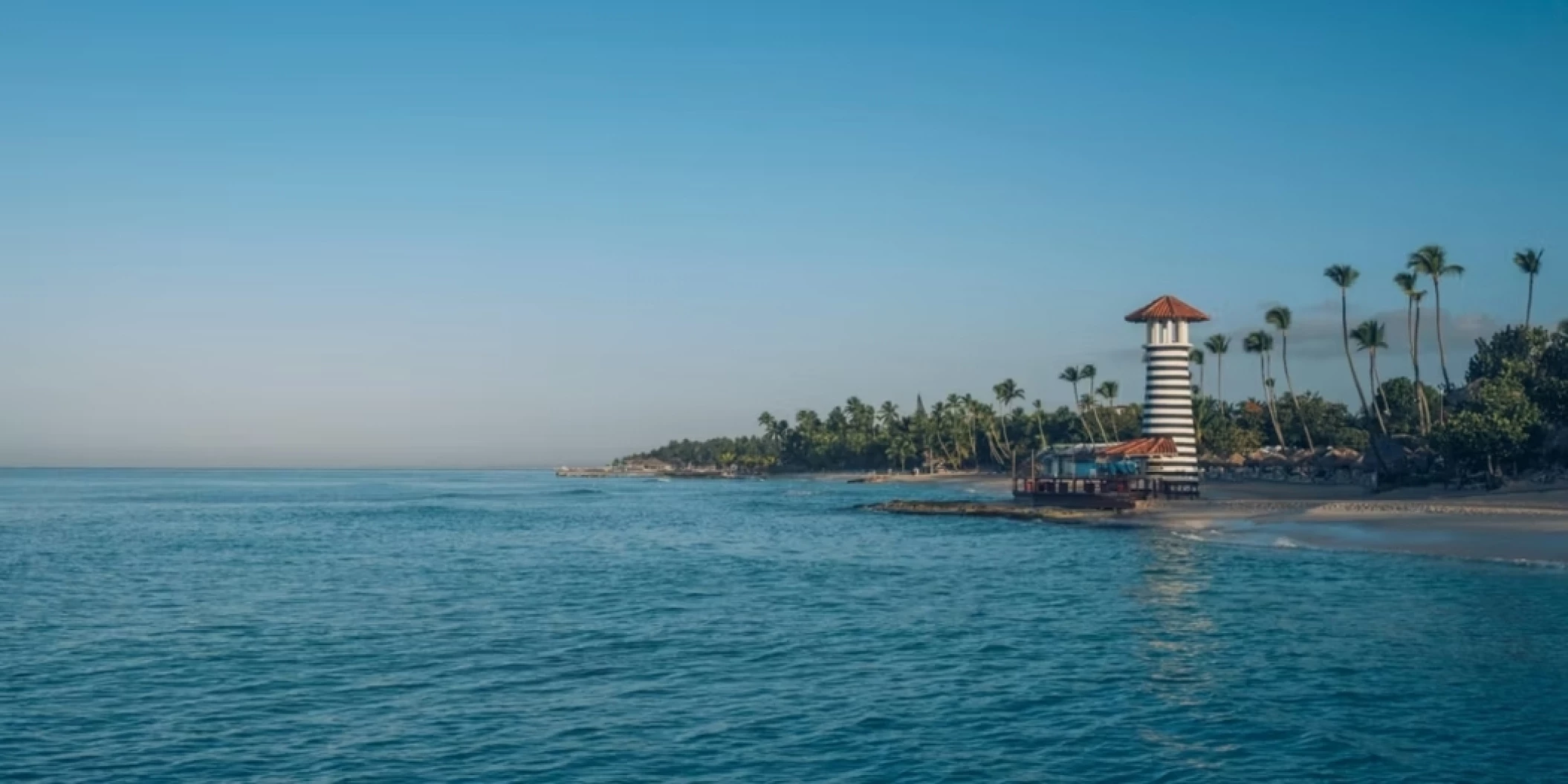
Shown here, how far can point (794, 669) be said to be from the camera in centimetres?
2306

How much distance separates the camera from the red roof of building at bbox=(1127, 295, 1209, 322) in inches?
2699

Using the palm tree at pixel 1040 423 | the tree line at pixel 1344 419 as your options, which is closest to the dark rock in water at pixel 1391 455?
the tree line at pixel 1344 419

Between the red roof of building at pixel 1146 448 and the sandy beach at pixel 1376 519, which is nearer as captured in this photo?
the sandy beach at pixel 1376 519

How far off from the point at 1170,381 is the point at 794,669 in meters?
51.7

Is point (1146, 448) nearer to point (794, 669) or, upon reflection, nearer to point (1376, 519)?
point (1376, 519)

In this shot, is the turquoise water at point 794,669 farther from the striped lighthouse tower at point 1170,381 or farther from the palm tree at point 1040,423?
the palm tree at point 1040,423

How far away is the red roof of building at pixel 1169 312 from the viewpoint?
225 feet

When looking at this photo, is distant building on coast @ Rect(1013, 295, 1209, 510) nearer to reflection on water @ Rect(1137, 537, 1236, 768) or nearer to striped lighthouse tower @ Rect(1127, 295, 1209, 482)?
striped lighthouse tower @ Rect(1127, 295, 1209, 482)

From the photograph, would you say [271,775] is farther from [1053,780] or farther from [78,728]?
[1053,780]

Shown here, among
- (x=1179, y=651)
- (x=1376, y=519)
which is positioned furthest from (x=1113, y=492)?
(x=1179, y=651)

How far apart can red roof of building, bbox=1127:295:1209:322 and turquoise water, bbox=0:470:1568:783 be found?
2353cm

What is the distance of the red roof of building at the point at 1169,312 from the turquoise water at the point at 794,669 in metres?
23.5

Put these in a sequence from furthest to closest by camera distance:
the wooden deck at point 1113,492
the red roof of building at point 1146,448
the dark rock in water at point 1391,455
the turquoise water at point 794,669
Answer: the dark rock in water at point 1391,455 < the red roof of building at point 1146,448 < the wooden deck at point 1113,492 < the turquoise water at point 794,669

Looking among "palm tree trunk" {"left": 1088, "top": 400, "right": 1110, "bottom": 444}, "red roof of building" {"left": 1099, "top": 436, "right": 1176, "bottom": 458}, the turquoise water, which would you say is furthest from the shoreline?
"palm tree trunk" {"left": 1088, "top": 400, "right": 1110, "bottom": 444}
